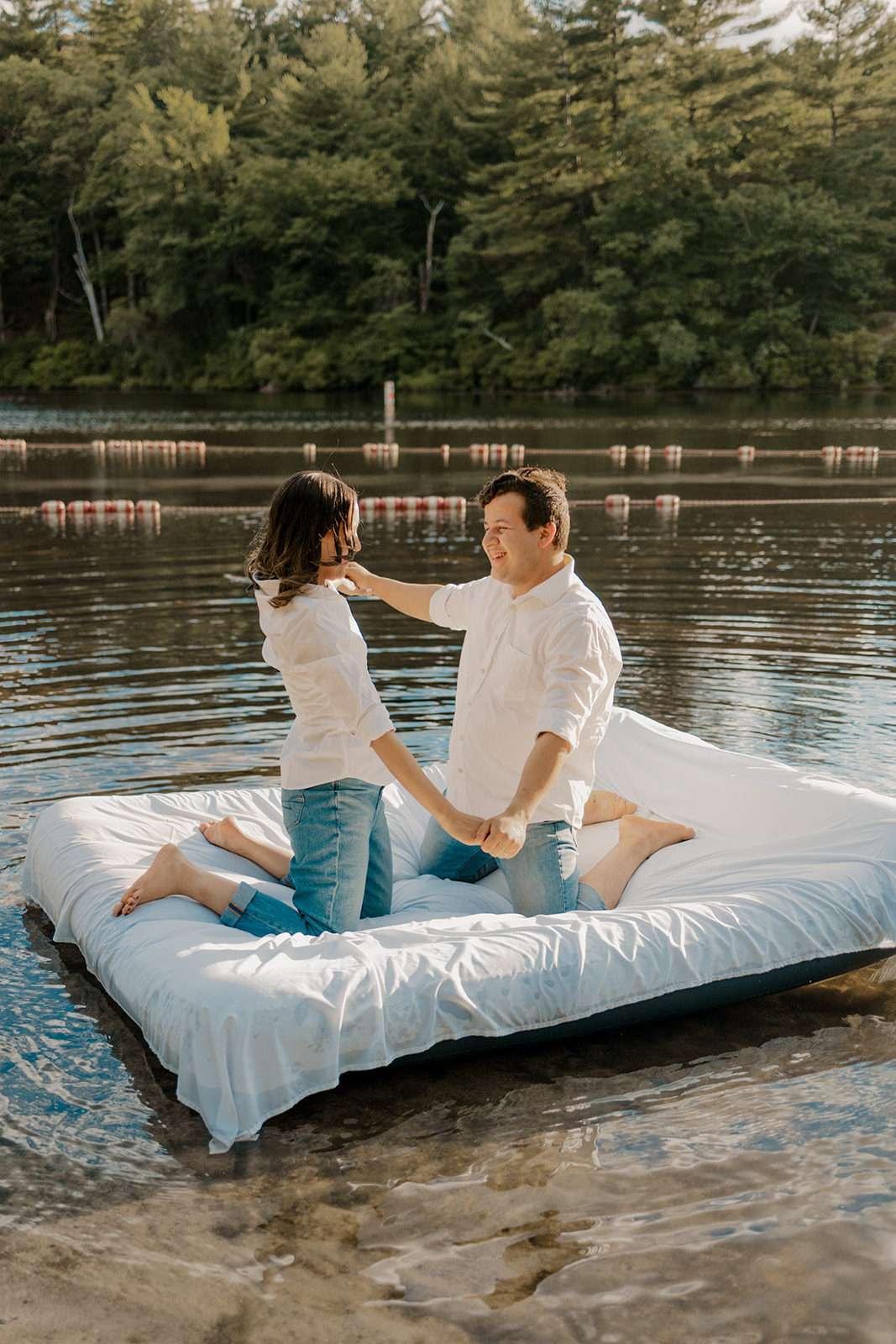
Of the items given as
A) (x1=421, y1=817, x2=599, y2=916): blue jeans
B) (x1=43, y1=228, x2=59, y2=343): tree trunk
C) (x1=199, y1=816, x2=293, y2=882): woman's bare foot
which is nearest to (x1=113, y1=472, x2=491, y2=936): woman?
(x1=421, y1=817, x2=599, y2=916): blue jeans

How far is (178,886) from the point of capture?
11.6ft

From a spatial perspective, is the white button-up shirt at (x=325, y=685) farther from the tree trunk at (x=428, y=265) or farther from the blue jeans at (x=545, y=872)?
the tree trunk at (x=428, y=265)

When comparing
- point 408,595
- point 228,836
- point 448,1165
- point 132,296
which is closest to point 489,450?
point 408,595

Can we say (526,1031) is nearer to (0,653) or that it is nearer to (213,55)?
(0,653)

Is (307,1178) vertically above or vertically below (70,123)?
below

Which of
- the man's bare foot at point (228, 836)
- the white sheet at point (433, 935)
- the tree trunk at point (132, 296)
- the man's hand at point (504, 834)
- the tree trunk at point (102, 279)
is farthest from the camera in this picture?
the tree trunk at point (102, 279)

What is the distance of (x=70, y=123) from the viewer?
55.9m

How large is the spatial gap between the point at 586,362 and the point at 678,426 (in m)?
14.7

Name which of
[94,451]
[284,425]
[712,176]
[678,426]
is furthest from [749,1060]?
[712,176]

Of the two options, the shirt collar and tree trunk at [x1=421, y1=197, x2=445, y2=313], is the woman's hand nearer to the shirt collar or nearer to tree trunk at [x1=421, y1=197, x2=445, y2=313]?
the shirt collar

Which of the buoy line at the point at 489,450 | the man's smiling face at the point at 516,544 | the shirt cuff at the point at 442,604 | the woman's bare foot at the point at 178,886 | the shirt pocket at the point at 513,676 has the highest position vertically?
the man's smiling face at the point at 516,544

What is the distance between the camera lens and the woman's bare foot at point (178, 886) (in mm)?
3506

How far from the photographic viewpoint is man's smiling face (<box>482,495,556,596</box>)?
11.7ft

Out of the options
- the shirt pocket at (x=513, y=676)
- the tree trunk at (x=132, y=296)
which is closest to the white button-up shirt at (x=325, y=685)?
the shirt pocket at (x=513, y=676)
